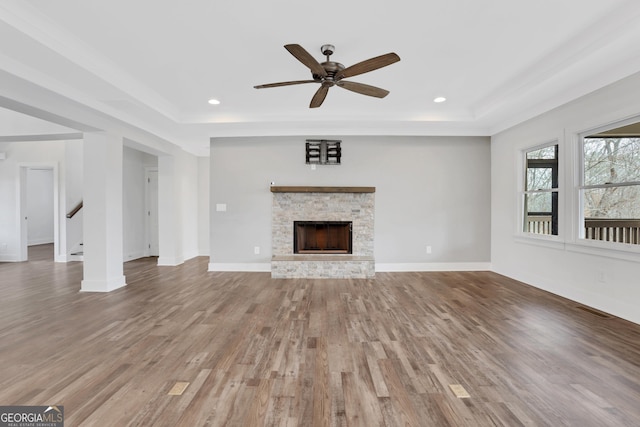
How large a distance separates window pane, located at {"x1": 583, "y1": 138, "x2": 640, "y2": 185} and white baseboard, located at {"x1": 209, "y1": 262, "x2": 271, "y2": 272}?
4.68 metres

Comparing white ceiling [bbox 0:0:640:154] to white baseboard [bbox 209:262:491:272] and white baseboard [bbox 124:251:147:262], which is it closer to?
white baseboard [bbox 209:262:491:272]

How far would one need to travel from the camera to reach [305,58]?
2236 millimetres

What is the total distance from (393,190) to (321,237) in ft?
5.09

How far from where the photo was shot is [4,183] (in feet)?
20.3

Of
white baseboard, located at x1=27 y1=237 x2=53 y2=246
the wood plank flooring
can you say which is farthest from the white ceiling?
white baseboard, located at x1=27 y1=237 x2=53 y2=246

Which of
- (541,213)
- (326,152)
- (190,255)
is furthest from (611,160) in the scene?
(190,255)

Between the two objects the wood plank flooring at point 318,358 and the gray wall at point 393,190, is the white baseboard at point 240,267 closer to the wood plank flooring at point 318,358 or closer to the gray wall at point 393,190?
the gray wall at point 393,190

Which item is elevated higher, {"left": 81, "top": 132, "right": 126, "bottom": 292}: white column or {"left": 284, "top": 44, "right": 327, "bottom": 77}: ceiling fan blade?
{"left": 284, "top": 44, "right": 327, "bottom": 77}: ceiling fan blade

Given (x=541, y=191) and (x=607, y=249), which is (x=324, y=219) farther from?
(x=607, y=249)

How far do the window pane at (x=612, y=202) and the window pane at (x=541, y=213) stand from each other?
456mm

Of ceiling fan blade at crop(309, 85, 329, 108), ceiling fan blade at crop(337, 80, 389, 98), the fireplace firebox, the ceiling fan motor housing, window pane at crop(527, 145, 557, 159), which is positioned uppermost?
the ceiling fan motor housing

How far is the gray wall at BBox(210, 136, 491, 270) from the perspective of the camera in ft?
16.5

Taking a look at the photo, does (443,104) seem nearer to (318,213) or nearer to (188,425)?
(318,213)

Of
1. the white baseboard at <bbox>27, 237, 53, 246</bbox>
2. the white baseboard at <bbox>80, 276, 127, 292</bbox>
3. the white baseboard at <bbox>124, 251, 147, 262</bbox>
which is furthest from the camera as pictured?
the white baseboard at <bbox>27, 237, 53, 246</bbox>
